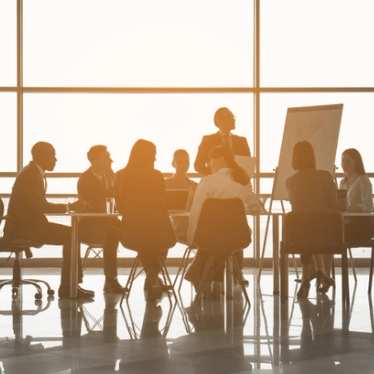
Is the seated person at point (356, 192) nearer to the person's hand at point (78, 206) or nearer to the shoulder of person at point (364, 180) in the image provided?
the shoulder of person at point (364, 180)

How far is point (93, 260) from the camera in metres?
11.0

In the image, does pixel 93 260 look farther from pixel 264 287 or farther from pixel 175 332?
pixel 175 332

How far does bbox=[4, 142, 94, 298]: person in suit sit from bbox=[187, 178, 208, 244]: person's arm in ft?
3.14

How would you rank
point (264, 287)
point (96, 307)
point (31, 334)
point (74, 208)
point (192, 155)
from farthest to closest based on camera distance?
1. point (192, 155)
2. point (264, 287)
3. point (74, 208)
4. point (96, 307)
5. point (31, 334)

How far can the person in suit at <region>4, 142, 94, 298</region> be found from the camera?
25.1 feet

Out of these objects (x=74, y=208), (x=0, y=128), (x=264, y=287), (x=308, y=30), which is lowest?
(x=264, y=287)

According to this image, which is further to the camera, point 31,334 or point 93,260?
point 93,260

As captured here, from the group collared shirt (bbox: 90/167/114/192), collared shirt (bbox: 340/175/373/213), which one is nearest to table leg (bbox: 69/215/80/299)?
collared shirt (bbox: 90/167/114/192)

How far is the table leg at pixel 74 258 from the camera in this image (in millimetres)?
7780

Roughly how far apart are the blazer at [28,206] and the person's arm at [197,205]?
38.9 inches

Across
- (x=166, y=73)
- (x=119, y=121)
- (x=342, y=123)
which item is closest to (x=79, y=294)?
(x=119, y=121)

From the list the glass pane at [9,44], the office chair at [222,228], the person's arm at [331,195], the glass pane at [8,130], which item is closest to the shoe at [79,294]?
the office chair at [222,228]

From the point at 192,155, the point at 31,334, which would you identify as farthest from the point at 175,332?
the point at 192,155

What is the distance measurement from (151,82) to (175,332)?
5306mm
